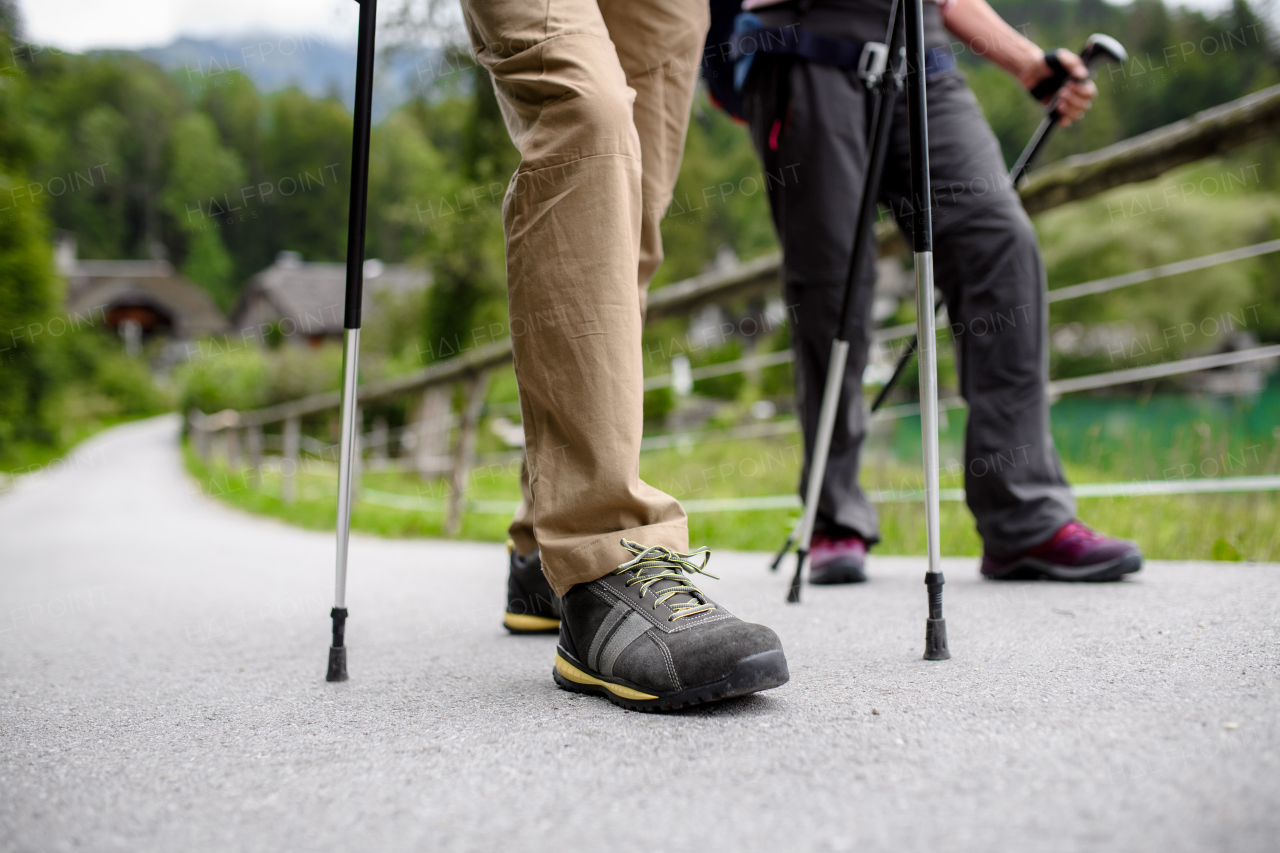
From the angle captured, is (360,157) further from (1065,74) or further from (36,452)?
(36,452)

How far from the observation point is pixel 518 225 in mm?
1205

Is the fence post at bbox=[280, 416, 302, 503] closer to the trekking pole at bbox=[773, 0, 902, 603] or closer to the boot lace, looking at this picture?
the trekking pole at bbox=[773, 0, 902, 603]

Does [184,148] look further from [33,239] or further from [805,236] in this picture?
[805,236]

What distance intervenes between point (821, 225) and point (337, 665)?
1383mm

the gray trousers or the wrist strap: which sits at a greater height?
the wrist strap

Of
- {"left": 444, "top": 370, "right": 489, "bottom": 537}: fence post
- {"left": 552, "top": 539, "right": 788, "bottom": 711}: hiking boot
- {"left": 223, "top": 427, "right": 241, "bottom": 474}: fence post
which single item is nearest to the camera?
{"left": 552, "top": 539, "right": 788, "bottom": 711}: hiking boot

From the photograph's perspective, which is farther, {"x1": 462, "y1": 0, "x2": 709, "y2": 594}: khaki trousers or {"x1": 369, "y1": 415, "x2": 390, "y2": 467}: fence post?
{"x1": 369, "y1": 415, "x2": 390, "y2": 467}: fence post

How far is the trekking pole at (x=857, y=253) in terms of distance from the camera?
157 centimetres

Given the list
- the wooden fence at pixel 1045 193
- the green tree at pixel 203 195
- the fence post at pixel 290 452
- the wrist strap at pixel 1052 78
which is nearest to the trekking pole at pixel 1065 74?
the wrist strap at pixel 1052 78

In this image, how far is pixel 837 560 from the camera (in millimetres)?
1995

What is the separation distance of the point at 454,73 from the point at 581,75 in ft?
45.4

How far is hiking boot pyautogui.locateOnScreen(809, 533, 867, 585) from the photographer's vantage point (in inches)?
78.0

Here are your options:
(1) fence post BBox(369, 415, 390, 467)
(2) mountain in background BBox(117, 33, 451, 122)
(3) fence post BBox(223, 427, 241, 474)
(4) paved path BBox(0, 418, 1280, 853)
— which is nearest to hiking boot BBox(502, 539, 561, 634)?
(4) paved path BBox(0, 418, 1280, 853)

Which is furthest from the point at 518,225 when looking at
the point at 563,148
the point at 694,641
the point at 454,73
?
the point at 454,73
